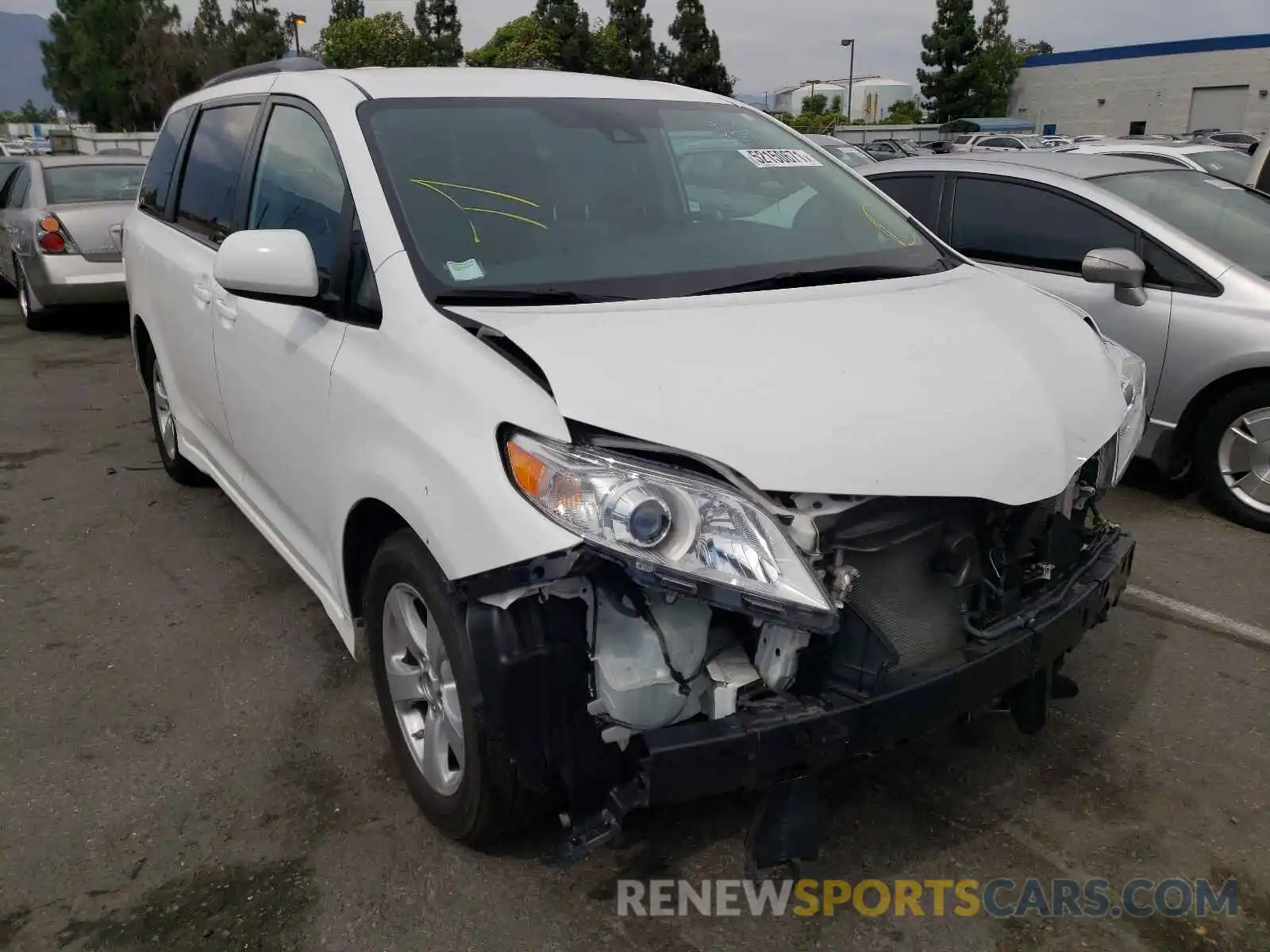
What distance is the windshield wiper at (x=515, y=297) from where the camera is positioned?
2.50 m

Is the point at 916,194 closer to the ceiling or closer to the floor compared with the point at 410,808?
closer to the ceiling

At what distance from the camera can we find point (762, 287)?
275cm

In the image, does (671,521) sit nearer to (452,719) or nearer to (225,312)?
(452,719)

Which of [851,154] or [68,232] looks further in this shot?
[851,154]

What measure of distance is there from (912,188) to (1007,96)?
6340 cm

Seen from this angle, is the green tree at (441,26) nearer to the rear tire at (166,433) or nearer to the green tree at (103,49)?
the green tree at (103,49)

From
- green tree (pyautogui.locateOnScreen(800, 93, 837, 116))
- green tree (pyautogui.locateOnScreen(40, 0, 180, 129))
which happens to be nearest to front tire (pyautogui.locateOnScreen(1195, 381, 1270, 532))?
green tree (pyautogui.locateOnScreen(40, 0, 180, 129))

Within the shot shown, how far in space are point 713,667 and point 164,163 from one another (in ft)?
13.2

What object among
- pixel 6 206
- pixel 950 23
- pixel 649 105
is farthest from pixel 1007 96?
pixel 649 105

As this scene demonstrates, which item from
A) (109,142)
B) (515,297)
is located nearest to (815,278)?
(515,297)

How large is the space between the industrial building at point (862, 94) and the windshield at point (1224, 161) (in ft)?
223

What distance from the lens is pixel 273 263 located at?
2.66 meters

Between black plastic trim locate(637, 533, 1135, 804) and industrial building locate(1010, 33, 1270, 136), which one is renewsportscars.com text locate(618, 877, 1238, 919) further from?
industrial building locate(1010, 33, 1270, 136)

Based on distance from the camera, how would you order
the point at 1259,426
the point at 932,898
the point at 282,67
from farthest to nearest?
1. the point at 1259,426
2. the point at 282,67
3. the point at 932,898
